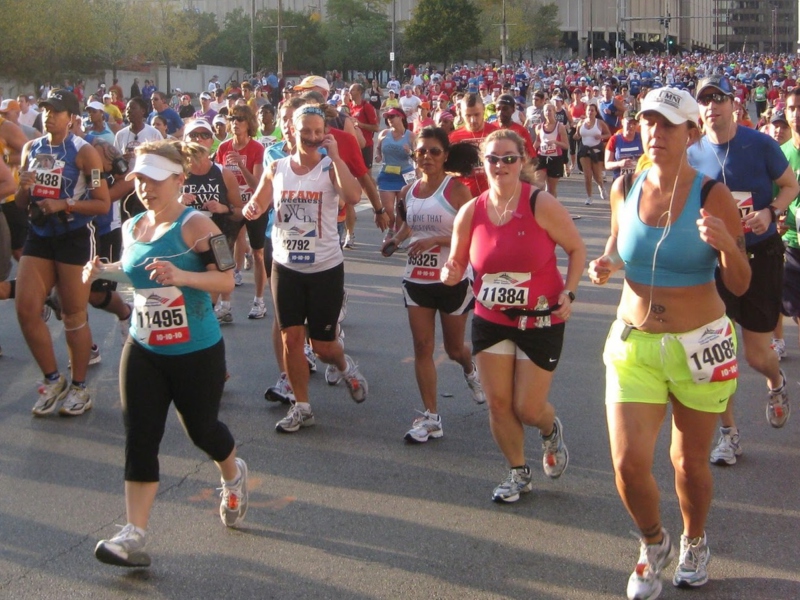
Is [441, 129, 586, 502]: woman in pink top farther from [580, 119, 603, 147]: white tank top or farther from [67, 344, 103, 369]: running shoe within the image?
[580, 119, 603, 147]: white tank top

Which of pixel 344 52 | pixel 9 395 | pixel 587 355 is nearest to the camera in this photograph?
pixel 9 395

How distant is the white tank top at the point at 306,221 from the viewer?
20.9ft

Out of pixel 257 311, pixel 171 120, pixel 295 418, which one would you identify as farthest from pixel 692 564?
pixel 171 120

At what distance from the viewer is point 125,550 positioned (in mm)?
4430

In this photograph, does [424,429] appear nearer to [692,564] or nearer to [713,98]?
[692,564]

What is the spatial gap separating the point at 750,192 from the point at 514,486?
2.07 metres

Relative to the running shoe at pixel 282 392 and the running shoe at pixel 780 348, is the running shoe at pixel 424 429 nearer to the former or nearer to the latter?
the running shoe at pixel 282 392

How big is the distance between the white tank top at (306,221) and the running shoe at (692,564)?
2.93 meters

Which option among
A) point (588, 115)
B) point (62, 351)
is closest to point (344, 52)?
point (588, 115)

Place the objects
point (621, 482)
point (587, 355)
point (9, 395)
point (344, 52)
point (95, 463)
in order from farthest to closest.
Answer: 1. point (344, 52)
2. point (587, 355)
3. point (9, 395)
4. point (95, 463)
5. point (621, 482)

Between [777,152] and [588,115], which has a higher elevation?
[588,115]

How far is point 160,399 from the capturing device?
4660mm

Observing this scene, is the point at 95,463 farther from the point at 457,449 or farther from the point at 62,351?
the point at 62,351

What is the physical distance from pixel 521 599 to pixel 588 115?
15.0 meters
